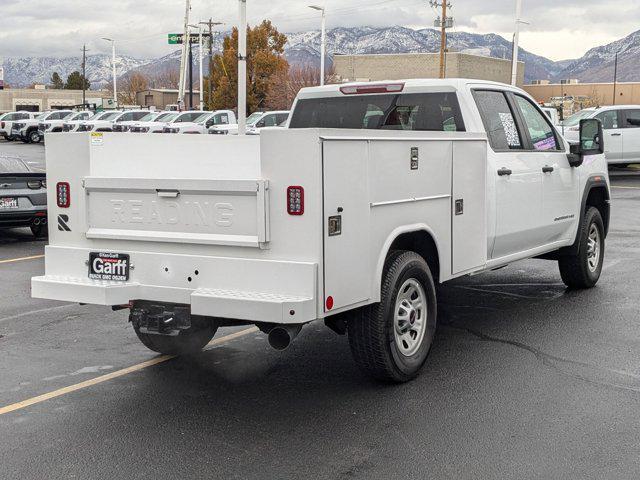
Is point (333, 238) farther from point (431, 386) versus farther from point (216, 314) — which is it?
point (431, 386)

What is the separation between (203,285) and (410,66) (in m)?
81.7

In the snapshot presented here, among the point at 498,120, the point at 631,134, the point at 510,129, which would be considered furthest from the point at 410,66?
the point at 498,120

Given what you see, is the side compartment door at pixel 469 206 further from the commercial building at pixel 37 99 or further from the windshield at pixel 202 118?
the commercial building at pixel 37 99

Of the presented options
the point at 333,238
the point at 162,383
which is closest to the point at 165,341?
the point at 162,383

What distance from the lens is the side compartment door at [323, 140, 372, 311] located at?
17.3 ft

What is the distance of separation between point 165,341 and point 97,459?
2071mm

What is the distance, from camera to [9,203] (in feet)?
43.2

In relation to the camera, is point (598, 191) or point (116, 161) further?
point (598, 191)

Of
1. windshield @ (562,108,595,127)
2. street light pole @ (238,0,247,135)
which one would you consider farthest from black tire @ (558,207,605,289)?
windshield @ (562,108,595,127)

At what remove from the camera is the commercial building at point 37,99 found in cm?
11369

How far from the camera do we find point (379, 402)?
5906 mm

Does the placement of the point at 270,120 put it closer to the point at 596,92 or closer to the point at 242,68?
the point at 242,68

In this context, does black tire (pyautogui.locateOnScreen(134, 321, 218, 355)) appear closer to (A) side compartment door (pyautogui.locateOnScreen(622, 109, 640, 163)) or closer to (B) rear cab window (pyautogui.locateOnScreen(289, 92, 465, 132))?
(B) rear cab window (pyautogui.locateOnScreen(289, 92, 465, 132))

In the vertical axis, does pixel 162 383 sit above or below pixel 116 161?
below
